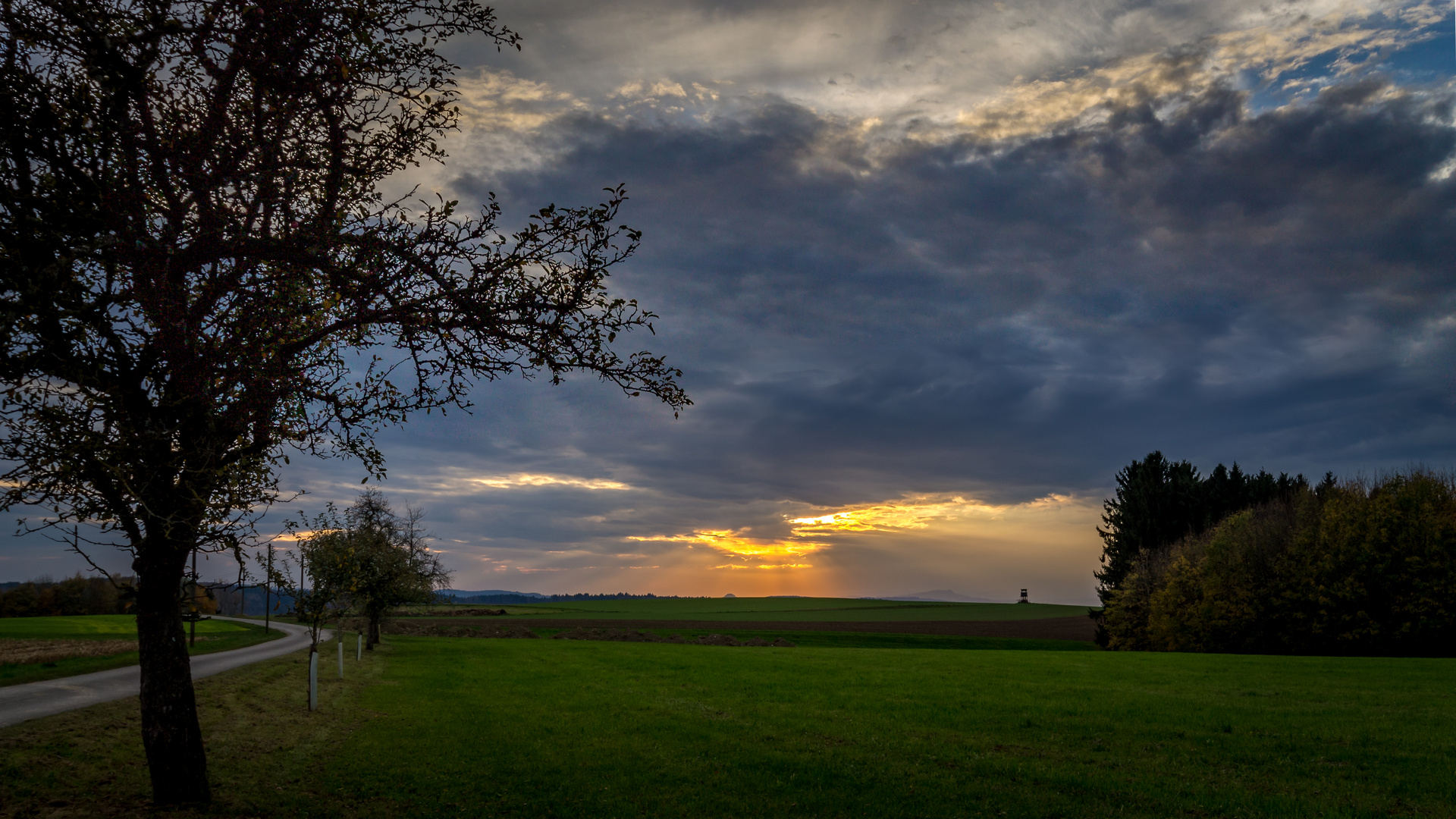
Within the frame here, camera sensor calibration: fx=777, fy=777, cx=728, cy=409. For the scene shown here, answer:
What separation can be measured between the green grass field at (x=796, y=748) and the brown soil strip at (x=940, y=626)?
7232 centimetres

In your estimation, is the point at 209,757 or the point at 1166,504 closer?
the point at 209,757

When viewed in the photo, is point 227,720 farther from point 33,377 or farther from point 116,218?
point 116,218

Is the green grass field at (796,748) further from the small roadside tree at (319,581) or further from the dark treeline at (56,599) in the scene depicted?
the dark treeline at (56,599)

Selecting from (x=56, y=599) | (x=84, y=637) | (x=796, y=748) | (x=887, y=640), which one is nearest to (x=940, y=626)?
(x=887, y=640)

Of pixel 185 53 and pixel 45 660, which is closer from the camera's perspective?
pixel 185 53

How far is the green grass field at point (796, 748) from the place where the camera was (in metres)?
14.1

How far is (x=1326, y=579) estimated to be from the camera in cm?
5838

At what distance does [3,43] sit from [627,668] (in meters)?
40.6

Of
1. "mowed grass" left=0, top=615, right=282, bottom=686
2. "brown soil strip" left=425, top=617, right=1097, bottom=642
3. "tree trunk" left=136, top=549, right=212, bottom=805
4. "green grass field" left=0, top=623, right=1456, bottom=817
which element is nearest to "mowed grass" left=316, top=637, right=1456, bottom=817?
"green grass field" left=0, top=623, right=1456, bottom=817

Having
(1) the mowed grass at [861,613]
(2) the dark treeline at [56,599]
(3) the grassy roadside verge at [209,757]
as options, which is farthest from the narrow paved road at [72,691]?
(1) the mowed grass at [861,613]

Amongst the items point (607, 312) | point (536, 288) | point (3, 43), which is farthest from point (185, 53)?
point (607, 312)

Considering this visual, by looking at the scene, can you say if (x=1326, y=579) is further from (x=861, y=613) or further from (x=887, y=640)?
(x=861, y=613)

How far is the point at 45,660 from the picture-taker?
130ft

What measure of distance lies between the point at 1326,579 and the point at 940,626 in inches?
2615
